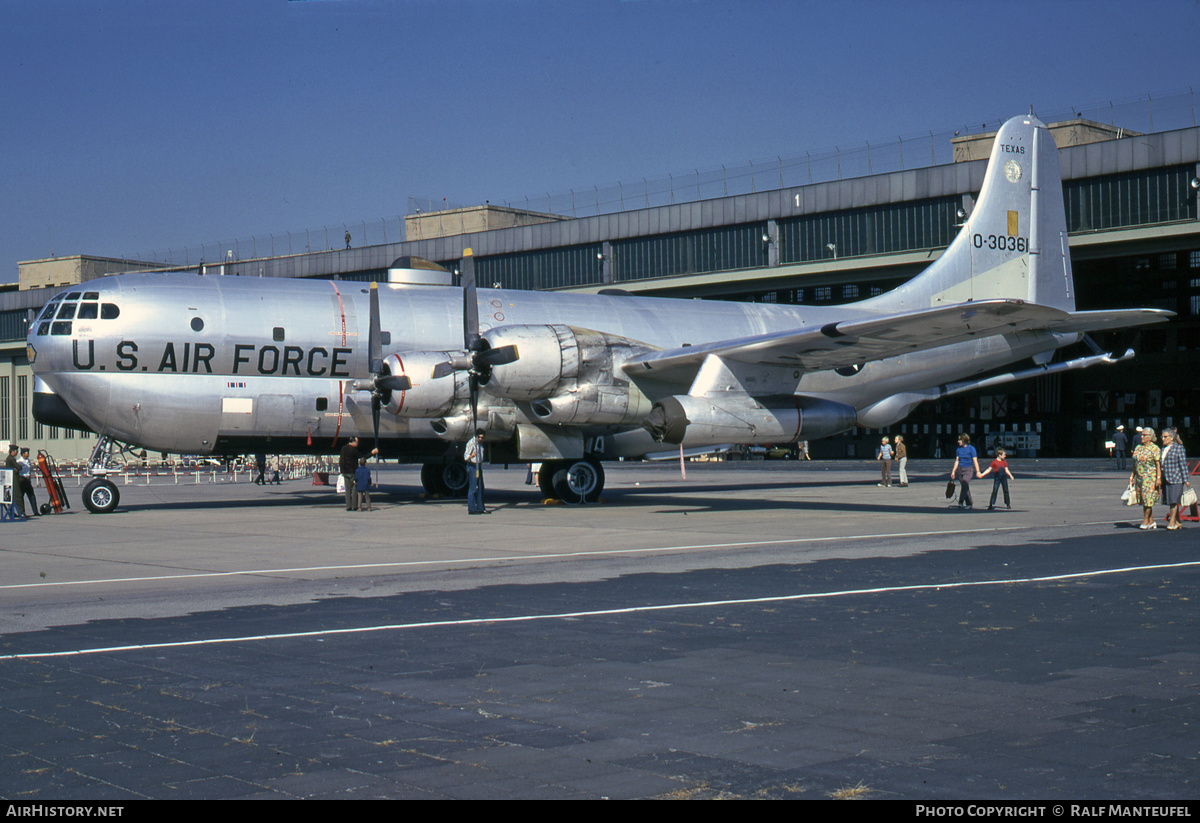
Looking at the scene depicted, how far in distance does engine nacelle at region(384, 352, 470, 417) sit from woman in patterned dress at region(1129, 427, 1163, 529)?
46.8 feet

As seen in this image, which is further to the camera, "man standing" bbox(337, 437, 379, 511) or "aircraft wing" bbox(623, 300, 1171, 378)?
"man standing" bbox(337, 437, 379, 511)

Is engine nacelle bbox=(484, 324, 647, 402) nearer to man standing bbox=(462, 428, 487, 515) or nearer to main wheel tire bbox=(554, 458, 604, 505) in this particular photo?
man standing bbox=(462, 428, 487, 515)

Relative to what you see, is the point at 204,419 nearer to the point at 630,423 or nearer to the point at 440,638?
the point at 630,423

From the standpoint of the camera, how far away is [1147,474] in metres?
20.6

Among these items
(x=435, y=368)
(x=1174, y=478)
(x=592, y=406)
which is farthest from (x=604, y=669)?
(x=435, y=368)

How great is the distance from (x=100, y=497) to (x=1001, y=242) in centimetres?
2713

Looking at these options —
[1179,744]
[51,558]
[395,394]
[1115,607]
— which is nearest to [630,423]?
[395,394]

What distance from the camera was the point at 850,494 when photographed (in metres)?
33.4

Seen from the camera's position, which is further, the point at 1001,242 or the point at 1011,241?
the point at 1011,241

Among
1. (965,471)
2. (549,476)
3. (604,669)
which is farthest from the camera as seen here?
(549,476)

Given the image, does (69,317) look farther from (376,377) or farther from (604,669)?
(604,669)

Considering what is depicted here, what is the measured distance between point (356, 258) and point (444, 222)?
662 cm

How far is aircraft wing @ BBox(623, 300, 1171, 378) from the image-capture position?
23.0 m

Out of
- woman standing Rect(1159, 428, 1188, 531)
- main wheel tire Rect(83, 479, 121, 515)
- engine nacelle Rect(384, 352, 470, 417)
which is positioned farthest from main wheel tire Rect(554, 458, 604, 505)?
woman standing Rect(1159, 428, 1188, 531)
